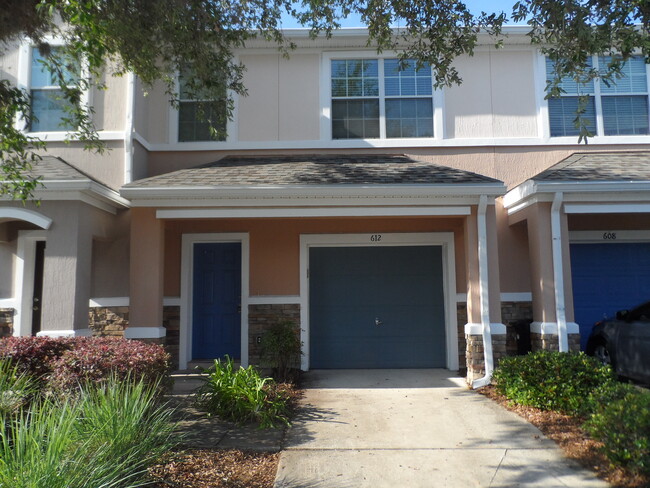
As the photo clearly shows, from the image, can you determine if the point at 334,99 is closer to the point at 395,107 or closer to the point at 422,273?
the point at 395,107

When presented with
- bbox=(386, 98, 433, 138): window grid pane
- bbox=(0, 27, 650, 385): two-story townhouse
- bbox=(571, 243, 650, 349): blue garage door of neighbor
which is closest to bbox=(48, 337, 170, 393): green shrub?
bbox=(0, 27, 650, 385): two-story townhouse

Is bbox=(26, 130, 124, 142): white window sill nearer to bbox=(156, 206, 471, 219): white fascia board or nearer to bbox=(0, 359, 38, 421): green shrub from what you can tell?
bbox=(156, 206, 471, 219): white fascia board

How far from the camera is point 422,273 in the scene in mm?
9570

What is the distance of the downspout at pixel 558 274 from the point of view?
7.84m

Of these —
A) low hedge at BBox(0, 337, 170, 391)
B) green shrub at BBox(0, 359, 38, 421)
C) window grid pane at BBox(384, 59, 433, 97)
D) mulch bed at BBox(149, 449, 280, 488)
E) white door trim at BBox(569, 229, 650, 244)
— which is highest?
window grid pane at BBox(384, 59, 433, 97)

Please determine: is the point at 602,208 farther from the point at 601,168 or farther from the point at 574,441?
the point at 574,441

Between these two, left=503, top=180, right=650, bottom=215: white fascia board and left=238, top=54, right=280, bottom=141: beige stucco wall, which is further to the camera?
left=238, top=54, right=280, bottom=141: beige stucco wall

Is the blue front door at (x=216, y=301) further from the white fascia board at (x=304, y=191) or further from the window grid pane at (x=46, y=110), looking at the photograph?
the window grid pane at (x=46, y=110)

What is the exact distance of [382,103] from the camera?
→ 33.4 feet

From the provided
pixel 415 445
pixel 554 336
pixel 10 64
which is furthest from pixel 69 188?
pixel 554 336

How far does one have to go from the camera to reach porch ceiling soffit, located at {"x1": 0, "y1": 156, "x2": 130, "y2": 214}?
24.1 feet

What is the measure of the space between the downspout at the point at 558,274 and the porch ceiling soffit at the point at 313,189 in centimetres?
92

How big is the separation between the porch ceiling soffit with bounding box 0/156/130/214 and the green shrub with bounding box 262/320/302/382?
10.7 ft

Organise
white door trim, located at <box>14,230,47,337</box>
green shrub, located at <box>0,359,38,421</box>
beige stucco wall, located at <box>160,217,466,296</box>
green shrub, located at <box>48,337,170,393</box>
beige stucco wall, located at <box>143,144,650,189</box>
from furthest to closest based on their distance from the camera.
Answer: beige stucco wall, located at <box>143,144,650,189</box> → beige stucco wall, located at <box>160,217,466,296</box> → white door trim, located at <box>14,230,47,337</box> → green shrub, located at <box>48,337,170,393</box> → green shrub, located at <box>0,359,38,421</box>
